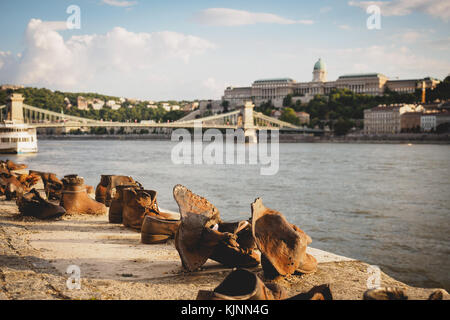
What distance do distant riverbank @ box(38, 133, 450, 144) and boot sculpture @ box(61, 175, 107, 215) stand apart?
51405mm

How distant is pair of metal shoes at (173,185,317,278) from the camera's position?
3.28m

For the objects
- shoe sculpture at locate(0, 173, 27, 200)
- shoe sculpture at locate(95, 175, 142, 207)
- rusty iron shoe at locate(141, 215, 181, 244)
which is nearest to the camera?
rusty iron shoe at locate(141, 215, 181, 244)

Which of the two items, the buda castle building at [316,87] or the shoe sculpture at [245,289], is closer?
the shoe sculpture at [245,289]

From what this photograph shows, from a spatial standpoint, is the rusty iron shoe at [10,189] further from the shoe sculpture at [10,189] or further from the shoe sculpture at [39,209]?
the shoe sculpture at [39,209]

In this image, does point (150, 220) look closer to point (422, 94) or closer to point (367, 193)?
point (367, 193)

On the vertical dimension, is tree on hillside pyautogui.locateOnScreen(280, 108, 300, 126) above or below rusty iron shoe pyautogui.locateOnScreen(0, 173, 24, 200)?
above

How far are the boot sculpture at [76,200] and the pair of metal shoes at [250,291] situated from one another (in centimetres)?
353

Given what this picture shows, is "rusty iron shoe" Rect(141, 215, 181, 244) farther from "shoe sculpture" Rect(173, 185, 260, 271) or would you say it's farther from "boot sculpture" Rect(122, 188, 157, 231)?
"shoe sculpture" Rect(173, 185, 260, 271)

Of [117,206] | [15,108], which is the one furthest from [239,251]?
[15,108]

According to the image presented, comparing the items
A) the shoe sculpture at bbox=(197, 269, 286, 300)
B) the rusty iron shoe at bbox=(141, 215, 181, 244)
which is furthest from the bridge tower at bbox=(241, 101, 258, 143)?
the shoe sculpture at bbox=(197, 269, 286, 300)

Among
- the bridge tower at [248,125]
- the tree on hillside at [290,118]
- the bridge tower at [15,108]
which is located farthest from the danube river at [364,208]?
the tree on hillside at [290,118]

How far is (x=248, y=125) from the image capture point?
2446 inches

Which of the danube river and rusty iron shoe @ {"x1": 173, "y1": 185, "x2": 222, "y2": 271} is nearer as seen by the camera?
rusty iron shoe @ {"x1": 173, "y1": 185, "x2": 222, "y2": 271}

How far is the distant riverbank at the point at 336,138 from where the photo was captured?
53.9 meters
